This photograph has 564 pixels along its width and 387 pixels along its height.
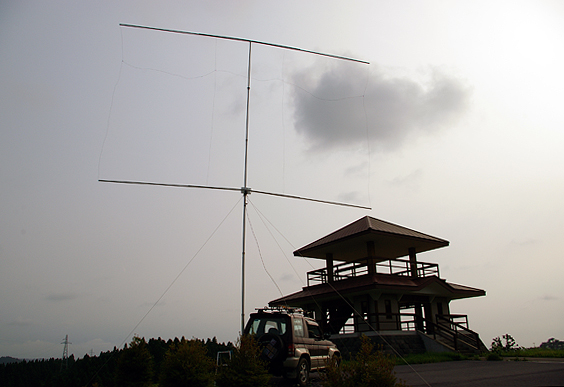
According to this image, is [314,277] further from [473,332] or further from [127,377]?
[127,377]

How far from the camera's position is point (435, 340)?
24.0 m

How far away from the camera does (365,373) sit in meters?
7.66

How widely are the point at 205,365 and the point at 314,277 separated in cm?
2036

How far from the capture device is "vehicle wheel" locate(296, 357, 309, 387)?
38.2 feet

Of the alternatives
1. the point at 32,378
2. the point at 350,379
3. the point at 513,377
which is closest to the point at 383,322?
the point at 513,377

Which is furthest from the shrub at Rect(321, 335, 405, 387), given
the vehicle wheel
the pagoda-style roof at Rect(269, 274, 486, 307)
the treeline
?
the pagoda-style roof at Rect(269, 274, 486, 307)

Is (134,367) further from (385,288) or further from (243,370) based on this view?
(385,288)

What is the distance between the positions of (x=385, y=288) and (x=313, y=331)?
11.0 metres

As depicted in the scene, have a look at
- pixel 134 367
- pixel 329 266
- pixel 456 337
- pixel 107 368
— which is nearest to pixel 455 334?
pixel 456 337

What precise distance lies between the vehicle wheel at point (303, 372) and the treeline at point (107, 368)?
2.13 m

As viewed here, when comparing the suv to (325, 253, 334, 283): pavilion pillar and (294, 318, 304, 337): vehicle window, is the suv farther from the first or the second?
(325, 253, 334, 283): pavilion pillar

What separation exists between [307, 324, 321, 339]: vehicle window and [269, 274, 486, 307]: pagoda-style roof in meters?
8.01

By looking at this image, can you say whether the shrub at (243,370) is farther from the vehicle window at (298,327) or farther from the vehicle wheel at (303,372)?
the vehicle window at (298,327)

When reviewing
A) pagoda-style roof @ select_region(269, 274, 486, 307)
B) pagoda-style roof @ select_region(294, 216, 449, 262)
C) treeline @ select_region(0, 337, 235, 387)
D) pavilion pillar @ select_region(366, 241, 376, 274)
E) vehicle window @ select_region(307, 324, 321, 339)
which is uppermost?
pagoda-style roof @ select_region(294, 216, 449, 262)
